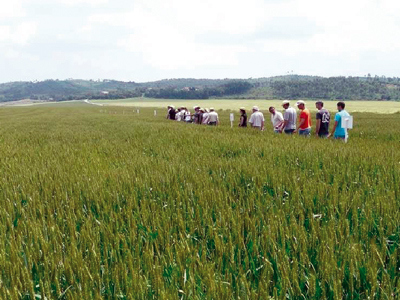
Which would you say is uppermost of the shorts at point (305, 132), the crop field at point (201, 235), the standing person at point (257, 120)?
the standing person at point (257, 120)

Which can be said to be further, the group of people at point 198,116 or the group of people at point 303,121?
the group of people at point 198,116

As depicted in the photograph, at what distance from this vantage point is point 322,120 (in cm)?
1037

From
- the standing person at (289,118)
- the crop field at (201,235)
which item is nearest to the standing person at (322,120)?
the standing person at (289,118)

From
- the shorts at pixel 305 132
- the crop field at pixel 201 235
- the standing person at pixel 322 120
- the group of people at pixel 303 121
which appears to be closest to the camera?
the crop field at pixel 201 235

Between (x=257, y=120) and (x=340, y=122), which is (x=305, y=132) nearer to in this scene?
(x=340, y=122)

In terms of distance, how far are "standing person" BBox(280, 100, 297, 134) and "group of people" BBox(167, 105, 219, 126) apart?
21.0ft

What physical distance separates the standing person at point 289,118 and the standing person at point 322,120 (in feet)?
2.92

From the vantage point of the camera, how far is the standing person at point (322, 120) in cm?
991

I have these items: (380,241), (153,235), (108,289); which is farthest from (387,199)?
(108,289)

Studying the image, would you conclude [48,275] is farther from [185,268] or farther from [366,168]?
[366,168]

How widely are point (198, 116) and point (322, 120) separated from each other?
34.3 ft

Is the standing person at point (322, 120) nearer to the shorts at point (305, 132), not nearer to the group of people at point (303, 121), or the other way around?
the group of people at point (303, 121)

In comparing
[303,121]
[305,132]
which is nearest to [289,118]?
[303,121]

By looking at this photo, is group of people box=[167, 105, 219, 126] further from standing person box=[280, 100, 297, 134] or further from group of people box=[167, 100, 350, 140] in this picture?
standing person box=[280, 100, 297, 134]
